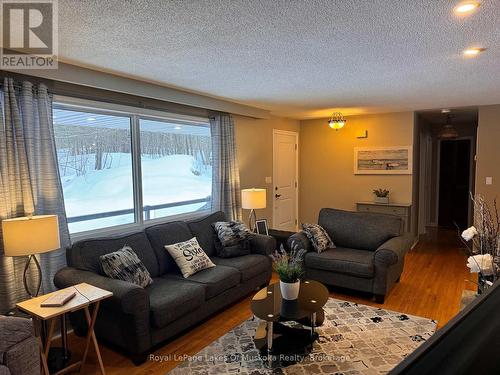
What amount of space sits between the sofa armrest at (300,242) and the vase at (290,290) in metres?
1.24

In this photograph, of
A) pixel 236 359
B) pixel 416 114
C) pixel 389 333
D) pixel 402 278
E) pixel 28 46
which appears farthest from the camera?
pixel 416 114

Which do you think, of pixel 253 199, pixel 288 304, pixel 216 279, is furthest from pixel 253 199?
pixel 288 304

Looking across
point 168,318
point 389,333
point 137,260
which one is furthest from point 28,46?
point 389,333

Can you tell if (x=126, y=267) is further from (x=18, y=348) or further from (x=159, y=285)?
(x=18, y=348)

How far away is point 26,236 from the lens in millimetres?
2248

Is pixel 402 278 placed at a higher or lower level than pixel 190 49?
lower

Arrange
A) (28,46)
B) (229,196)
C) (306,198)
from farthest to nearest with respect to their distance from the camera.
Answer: (306,198)
(229,196)
(28,46)

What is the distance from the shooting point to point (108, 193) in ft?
11.4

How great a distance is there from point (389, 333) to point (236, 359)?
1.40 metres

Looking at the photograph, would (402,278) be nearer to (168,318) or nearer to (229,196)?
(229,196)

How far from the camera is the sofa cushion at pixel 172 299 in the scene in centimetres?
253

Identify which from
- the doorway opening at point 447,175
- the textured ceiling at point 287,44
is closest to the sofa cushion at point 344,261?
the textured ceiling at point 287,44

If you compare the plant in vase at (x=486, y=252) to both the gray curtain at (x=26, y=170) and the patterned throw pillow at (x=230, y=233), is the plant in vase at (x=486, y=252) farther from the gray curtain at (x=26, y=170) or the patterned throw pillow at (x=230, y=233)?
the gray curtain at (x=26, y=170)

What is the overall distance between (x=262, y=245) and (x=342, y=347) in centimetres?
154
